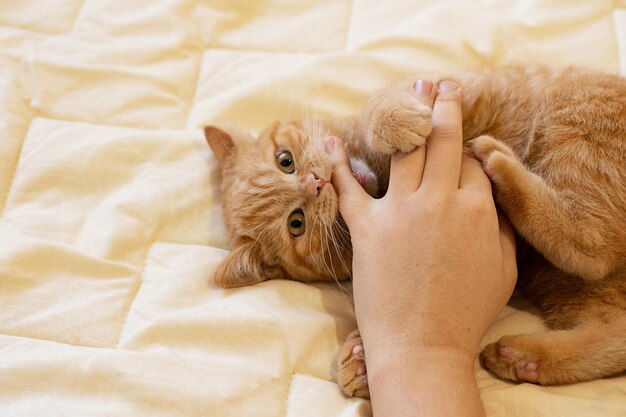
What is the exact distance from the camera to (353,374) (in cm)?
137

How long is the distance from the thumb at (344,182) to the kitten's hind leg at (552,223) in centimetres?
37

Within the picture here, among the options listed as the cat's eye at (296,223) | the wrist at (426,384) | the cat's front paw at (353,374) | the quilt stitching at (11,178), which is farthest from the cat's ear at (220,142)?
the wrist at (426,384)

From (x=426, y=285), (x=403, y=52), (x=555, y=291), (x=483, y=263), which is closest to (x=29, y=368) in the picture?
(x=426, y=285)

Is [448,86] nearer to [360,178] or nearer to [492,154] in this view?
[492,154]

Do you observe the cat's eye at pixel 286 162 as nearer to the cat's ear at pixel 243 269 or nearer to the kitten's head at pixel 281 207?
the kitten's head at pixel 281 207

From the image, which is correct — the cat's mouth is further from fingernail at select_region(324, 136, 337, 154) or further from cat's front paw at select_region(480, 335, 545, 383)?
cat's front paw at select_region(480, 335, 545, 383)

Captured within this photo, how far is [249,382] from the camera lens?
1353 mm

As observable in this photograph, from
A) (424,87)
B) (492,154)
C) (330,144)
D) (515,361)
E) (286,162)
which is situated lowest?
(515,361)

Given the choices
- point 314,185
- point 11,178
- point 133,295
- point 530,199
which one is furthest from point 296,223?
point 11,178

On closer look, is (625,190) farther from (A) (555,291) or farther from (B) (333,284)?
(B) (333,284)

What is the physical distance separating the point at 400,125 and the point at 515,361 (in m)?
0.68

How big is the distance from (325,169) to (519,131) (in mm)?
609

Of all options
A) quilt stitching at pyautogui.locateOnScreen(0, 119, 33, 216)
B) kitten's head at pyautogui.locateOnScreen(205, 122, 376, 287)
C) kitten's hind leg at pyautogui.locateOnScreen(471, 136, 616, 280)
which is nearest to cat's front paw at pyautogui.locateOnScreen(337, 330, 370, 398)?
kitten's head at pyautogui.locateOnScreen(205, 122, 376, 287)

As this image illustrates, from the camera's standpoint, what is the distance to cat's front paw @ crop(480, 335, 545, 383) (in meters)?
1.40
